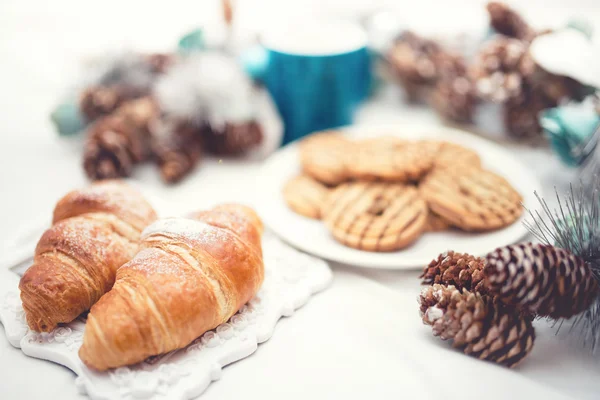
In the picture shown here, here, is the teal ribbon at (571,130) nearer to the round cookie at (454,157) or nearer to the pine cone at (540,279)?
the round cookie at (454,157)

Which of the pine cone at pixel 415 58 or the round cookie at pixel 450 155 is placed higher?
the pine cone at pixel 415 58

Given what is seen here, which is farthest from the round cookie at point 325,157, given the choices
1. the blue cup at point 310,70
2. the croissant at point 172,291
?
the croissant at point 172,291

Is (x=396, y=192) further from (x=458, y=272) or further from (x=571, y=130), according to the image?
(x=571, y=130)

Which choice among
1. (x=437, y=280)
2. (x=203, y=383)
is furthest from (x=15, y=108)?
(x=437, y=280)

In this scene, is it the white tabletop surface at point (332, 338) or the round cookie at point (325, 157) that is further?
the round cookie at point (325, 157)

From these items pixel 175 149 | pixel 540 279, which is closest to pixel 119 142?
pixel 175 149

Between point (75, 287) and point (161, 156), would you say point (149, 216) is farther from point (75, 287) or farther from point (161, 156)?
point (161, 156)

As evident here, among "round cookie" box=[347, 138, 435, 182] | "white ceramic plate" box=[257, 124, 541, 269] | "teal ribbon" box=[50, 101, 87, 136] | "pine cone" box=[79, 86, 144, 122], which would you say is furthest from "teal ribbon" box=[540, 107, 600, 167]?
"teal ribbon" box=[50, 101, 87, 136]
